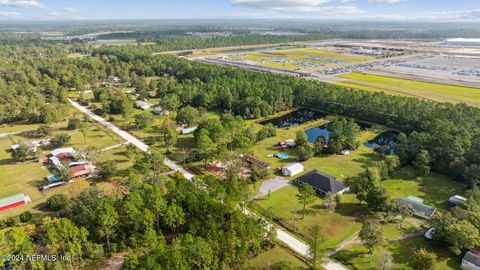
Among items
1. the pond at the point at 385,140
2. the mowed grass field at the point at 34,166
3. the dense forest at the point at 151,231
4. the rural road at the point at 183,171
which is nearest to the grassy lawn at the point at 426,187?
the pond at the point at 385,140

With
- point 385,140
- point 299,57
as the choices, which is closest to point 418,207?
point 385,140

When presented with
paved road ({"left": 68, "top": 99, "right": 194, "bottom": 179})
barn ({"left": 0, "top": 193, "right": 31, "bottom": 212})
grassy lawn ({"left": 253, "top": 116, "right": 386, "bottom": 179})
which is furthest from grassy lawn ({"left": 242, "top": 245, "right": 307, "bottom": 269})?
barn ({"left": 0, "top": 193, "right": 31, "bottom": 212})

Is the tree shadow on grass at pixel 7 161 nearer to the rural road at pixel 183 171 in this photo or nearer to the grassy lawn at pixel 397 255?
the rural road at pixel 183 171

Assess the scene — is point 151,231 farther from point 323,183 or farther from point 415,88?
point 415,88

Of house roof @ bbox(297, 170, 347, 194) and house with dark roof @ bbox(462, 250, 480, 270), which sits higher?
house roof @ bbox(297, 170, 347, 194)

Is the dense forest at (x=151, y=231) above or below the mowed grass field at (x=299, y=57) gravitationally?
below

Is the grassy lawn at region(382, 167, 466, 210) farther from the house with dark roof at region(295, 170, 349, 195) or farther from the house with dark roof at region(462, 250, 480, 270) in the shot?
the house with dark roof at region(462, 250, 480, 270)
